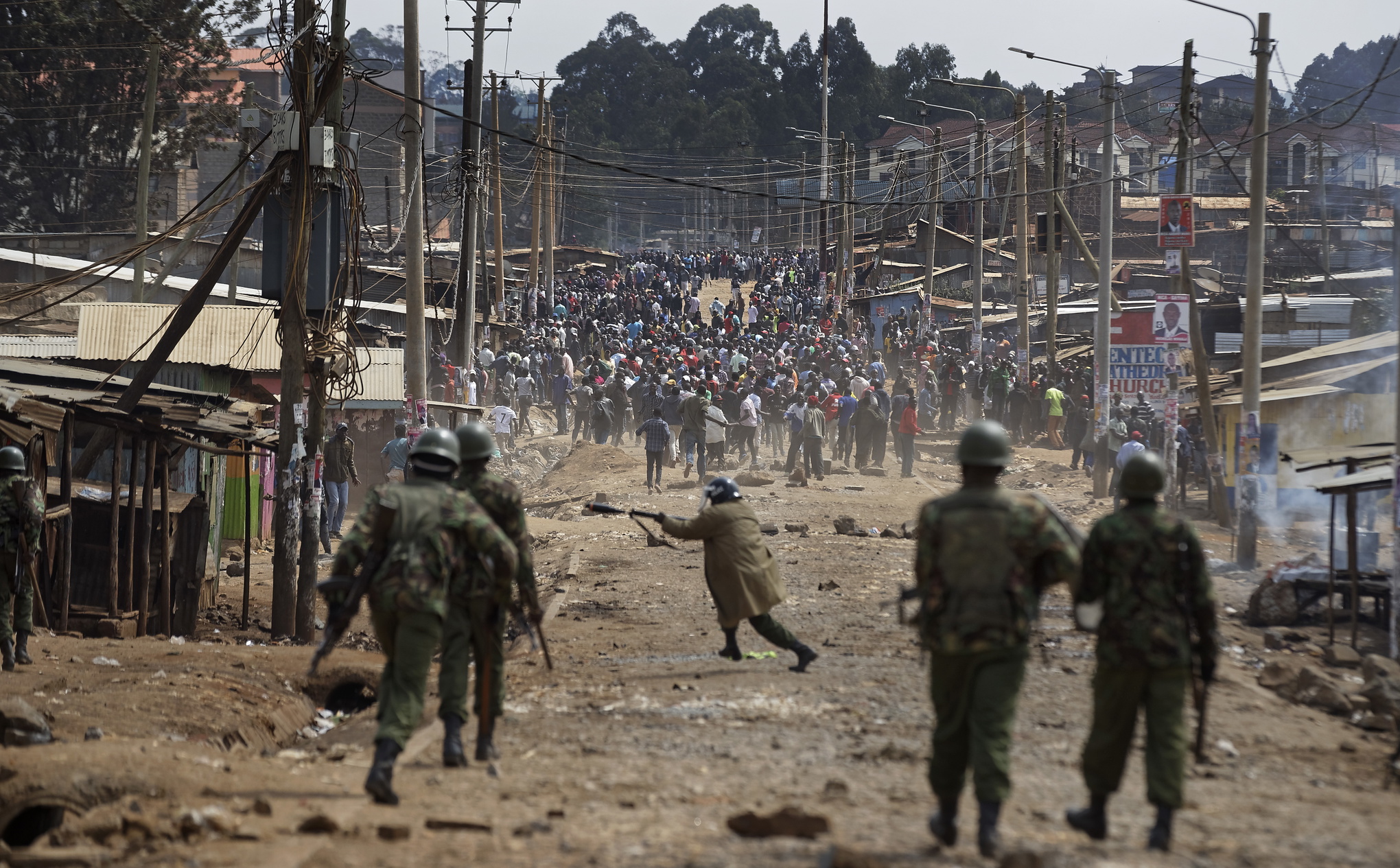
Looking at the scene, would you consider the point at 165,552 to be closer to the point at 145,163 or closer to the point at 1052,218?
the point at 145,163

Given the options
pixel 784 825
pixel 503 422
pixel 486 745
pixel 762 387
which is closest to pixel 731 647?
pixel 486 745

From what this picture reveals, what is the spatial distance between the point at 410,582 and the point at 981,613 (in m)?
2.44

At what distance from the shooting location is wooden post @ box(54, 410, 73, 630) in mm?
11602

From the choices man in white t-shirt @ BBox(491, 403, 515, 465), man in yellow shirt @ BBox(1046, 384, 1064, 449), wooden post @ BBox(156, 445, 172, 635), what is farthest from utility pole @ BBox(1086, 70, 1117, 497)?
wooden post @ BBox(156, 445, 172, 635)

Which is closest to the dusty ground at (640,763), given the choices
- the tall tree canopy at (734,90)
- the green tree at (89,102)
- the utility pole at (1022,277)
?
the utility pole at (1022,277)

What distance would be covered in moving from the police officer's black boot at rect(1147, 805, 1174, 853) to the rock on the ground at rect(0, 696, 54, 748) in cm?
566

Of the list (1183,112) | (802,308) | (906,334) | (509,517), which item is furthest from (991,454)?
(802,308)

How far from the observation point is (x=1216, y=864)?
498 cm

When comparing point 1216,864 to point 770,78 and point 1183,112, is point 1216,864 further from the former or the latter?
point 770,78

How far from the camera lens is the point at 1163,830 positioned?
5168 millimetres

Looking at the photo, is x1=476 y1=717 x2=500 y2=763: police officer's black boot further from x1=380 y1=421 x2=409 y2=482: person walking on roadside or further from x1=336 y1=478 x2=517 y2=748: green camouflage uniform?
x1=380 y1=421 x2=409 y2=482: person walking on roadside

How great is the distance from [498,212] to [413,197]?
1976 cm

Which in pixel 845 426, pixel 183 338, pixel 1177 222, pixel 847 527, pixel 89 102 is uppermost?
pixel 89 102

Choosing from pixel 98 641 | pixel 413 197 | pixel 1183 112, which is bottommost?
pixel 98 641
